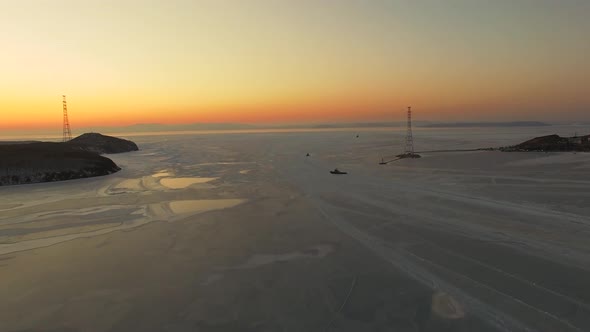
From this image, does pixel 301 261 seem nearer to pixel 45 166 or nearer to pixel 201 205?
pixel 201 205

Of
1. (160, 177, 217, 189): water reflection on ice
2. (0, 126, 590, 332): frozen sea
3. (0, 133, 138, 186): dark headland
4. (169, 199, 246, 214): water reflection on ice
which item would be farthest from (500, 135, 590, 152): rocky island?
(0, 133, 138, 186): dark headland

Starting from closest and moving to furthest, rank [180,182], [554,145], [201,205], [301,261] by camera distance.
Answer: [301,261], [201,205], [180,182], [554,145]

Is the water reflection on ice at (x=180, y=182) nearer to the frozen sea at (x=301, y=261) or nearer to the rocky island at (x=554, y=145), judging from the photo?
the frozen sea at (x=301, y=261)

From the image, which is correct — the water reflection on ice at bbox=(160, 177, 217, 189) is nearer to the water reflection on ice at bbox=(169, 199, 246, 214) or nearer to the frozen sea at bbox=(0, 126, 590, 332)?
the frozen sea at bbox=(0, 126, 590, 332)

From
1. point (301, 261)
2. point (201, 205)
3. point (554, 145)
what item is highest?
point (554, 145)

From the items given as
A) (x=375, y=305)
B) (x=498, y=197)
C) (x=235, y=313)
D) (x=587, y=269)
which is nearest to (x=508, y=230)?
(x=587, y=269)

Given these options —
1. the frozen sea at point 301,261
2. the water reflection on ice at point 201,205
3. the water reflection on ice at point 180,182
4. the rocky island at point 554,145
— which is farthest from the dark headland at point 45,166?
the rocky island at point 554,145

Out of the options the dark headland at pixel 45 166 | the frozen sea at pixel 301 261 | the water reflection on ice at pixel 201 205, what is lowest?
the frozen sea at pixel 301 261

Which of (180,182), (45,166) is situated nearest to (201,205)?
(180,182)

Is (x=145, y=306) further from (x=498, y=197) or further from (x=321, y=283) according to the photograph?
(x=498, y=197)
